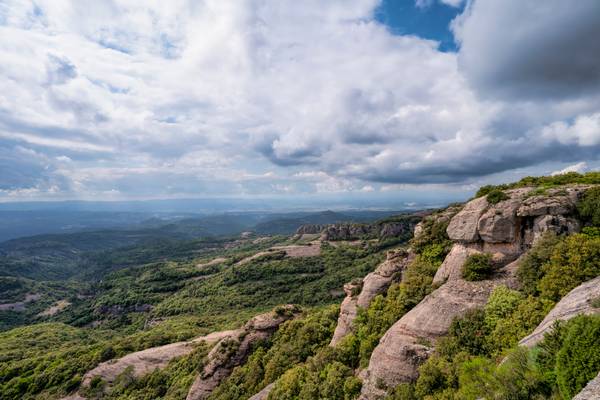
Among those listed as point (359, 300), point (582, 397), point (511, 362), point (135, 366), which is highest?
point (582, 397)

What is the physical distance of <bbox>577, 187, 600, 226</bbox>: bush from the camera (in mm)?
19984

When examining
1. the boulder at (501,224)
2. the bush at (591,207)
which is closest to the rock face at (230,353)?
the boulder at (501,224)

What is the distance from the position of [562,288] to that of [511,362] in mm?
7903

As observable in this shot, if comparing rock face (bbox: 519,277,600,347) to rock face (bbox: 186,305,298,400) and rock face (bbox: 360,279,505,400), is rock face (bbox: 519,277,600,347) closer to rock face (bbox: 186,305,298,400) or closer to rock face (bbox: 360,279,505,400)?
rock face (bbox: 360,279,505,400)

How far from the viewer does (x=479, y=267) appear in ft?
70.5

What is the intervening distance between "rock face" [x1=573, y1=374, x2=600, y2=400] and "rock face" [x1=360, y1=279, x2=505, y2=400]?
9876 millimetres

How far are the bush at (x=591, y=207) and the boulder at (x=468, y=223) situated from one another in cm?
592

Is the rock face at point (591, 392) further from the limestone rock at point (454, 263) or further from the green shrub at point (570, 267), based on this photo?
the limestone rock at point (454, 263)

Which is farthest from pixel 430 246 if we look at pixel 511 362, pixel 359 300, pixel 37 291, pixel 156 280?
pixel 37 291

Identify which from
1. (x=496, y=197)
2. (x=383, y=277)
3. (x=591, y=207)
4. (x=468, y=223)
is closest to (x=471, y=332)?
(x=468, y=223)

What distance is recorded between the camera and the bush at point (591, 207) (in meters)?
20.0

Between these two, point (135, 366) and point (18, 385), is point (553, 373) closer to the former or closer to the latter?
point (135, 366)

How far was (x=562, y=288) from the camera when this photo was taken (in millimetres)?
17266

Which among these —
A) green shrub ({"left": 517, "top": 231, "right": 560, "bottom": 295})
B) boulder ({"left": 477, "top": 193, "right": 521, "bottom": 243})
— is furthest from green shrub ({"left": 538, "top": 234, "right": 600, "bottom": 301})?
boulder ({"left": 477, "top": 193, "right": 521, "bottom": 243})
